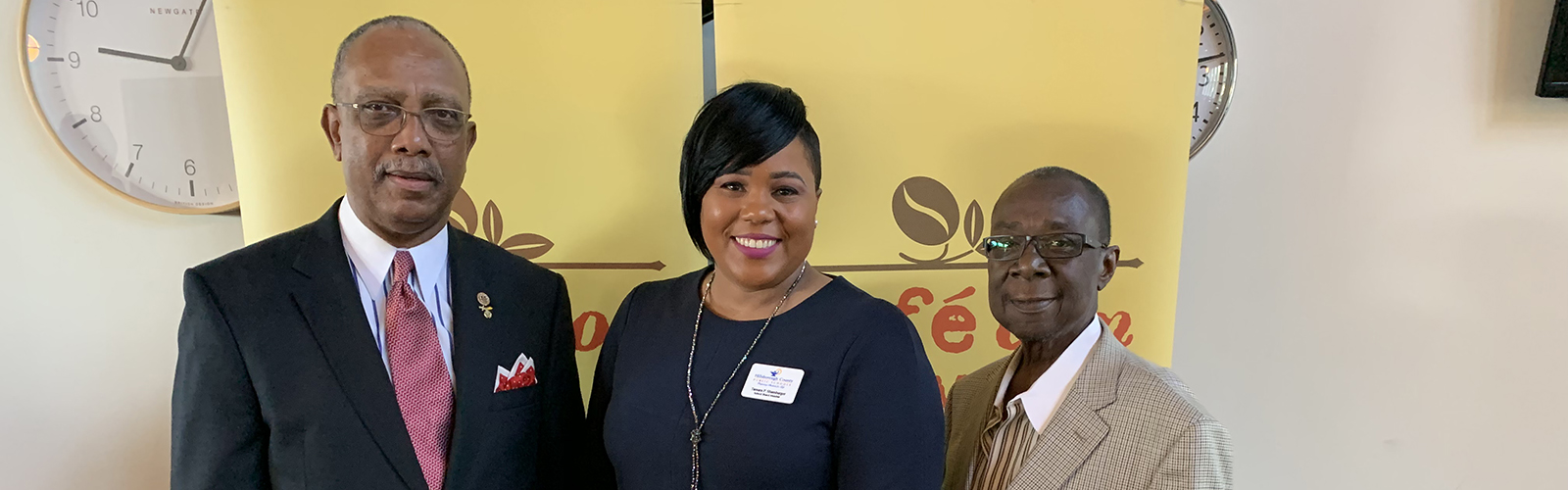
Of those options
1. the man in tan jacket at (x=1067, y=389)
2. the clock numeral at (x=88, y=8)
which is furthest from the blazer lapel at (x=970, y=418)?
the clock numeral at (x=88, y=8)

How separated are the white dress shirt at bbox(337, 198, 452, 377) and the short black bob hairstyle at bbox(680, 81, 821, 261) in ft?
1.71

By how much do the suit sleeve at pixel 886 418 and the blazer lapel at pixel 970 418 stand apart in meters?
0.36

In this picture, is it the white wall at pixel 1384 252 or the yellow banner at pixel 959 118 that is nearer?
the yellow banner at pixel 959 118

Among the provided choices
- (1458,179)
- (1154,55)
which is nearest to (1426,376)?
(1458,179)

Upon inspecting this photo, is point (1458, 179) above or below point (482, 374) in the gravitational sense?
above

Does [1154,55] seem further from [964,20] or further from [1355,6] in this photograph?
[1355,6]

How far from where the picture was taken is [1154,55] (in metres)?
2.12

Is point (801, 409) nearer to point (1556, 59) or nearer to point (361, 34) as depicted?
point (361, 34)

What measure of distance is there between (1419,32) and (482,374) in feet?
9.75

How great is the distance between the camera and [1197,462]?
135cm

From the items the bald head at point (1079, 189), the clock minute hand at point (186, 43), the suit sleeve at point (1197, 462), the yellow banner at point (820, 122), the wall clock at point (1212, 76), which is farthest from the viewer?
the wall clock at point (1212, 76)

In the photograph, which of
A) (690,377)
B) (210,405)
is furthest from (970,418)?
(210,405)

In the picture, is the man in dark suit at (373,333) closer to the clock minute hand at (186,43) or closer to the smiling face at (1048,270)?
the smiling face at (1048,270)

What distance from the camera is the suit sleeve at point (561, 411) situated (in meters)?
1.60
